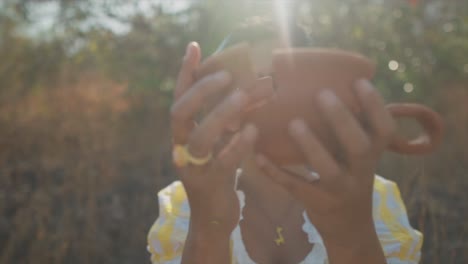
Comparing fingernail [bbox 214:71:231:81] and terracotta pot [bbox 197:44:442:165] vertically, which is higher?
fingernail [bbox 214:71:231:81]

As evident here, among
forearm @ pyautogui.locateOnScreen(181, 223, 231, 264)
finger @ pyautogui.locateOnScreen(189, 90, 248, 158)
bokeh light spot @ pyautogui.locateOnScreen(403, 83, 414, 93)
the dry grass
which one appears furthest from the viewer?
bokeh light spot @ pyautogui.locateOnScreen(403, 83, 414, 93)

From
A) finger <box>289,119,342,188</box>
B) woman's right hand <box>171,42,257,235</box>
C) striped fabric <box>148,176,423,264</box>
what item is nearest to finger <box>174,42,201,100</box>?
woman's right hand <box>171,42,257,235</box>

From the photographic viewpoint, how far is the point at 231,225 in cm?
101

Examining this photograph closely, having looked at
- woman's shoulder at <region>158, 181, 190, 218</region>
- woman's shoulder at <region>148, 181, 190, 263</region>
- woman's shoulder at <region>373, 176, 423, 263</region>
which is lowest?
woman's shoulder at <region>373, 176, 423, 263</region>

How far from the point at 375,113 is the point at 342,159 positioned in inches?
3.7

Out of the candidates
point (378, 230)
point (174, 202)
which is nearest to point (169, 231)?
point (174, 202)

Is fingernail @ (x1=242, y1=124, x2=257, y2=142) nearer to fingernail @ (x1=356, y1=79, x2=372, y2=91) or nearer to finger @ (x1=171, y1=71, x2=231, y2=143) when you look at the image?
finger @ (x1=171, y1=71, x2=231, y2=143)

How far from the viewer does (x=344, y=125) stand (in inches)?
30.6

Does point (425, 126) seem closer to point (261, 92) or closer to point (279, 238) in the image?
point (261, 92)

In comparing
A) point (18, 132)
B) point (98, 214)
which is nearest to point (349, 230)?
point (98, 214)

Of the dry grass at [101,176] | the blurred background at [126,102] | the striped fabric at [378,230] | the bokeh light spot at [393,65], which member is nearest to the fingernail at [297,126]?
the striped fabric at [378,230]

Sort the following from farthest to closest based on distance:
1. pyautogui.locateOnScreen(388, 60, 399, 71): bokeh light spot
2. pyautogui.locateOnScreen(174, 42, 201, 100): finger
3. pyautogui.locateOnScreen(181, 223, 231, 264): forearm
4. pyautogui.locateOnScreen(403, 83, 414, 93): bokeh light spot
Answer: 1. pyautogui.locateOnScreen(403, 83, 414, 93): bokeh light spot
2. pyautogui.locateOnScreen(388, 60, 399, 71): bokeh light spot
3. pyautogui.locateOnScreen(181, 223, 231, 264): forearm
4. pyautogui.locateOnScreen(174, 42, 201, 100): finger

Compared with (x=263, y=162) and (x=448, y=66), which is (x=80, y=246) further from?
(x=448, y=66)

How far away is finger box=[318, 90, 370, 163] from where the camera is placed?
0.78 meters
